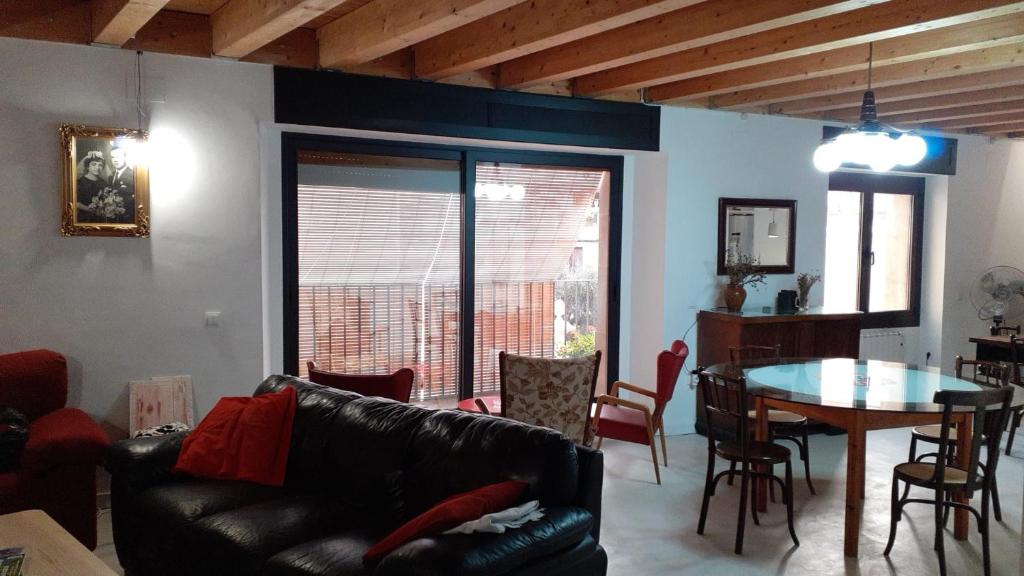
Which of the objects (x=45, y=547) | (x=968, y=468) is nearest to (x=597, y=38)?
(x=968, y=468)

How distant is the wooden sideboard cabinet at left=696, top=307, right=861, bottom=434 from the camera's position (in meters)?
5.89

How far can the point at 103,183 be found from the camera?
4234 millimetres

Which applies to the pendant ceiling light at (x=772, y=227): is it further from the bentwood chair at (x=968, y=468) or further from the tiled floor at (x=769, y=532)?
the bentwood chair at (x=968, y=468)

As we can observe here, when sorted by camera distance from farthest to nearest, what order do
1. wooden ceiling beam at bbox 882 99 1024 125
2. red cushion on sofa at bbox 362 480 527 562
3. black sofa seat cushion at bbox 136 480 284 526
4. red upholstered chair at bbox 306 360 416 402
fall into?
wooden ceiling beam at bbox 882 99 1024 125, red upholstered chair at bbox 306 360 416 402, black sofa seat cushion at bbox 136 480 284 526, red cushion on sofa at bbox 362 480 527 562

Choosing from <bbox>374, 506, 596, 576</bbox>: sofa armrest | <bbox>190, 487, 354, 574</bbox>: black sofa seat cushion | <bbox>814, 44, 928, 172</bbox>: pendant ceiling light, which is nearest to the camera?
<bbox>374, 506, 596, 576</bbox>: sofa armrest

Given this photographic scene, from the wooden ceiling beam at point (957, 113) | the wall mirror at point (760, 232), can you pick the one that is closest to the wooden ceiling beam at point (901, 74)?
the wall mirror at point (760, 232)

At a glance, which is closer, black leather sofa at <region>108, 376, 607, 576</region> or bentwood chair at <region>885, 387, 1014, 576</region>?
black leather sofa at <region>108, 376, 607, 576</region>

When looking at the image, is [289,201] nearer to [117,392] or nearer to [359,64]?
[359,64]

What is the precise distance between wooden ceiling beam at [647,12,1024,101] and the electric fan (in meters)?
3.86

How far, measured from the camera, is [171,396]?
445cm

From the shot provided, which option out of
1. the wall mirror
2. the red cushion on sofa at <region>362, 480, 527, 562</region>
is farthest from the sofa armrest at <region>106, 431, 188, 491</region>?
the wall mirror

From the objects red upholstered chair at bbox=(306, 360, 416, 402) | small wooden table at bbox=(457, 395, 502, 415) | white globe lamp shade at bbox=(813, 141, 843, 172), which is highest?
white globe lamp shade at bbox=(813, 141, 843, 172)

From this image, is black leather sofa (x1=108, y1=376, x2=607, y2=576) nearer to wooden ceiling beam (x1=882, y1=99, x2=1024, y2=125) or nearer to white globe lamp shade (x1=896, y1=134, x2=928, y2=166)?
white globe lamp shade (x1=896, y1=134, x2=928, y2=166)

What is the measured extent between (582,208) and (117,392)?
342 cm
